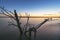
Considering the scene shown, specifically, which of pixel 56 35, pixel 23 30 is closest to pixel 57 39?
pixel 56 35

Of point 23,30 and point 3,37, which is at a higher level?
point 23,30

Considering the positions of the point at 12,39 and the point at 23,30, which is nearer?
the point at 23,30

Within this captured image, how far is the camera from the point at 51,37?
9805 millimetres

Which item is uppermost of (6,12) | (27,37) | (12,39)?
(6,12)

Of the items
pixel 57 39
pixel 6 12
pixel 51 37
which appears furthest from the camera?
pixel 51 37

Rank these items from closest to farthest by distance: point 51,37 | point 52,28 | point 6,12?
point 6,12
point 51,37
point 52,28

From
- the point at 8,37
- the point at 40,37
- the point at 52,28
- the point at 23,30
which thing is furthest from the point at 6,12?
the point at 52,28

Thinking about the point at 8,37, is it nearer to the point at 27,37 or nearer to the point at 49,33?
the point at 49,33

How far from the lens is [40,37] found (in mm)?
9344

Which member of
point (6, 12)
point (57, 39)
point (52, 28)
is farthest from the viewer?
point (52, 28)

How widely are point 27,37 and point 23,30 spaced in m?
0.11

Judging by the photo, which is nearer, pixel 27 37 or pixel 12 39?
pixel 27 37

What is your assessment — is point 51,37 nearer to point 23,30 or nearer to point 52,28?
point 52,28

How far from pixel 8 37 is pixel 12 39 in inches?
16.7
